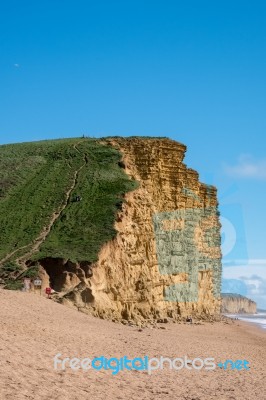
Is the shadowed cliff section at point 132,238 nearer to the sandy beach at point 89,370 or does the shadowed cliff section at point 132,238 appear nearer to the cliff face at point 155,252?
the cliff face at point 155,252

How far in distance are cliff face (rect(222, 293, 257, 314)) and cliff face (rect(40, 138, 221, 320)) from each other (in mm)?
112684

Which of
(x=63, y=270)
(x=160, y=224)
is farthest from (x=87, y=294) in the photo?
(x=160, y=224)

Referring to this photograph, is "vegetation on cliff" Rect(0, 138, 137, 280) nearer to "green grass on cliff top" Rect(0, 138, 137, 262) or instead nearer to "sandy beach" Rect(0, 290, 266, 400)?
"green grass on cliff top" Rect(0, 138, 137, 262)

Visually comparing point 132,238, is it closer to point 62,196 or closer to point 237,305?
point 62,196

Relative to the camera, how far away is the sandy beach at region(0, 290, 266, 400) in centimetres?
1289

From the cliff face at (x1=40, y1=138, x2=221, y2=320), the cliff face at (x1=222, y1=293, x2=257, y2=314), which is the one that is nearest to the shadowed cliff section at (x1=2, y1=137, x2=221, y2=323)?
the cliff face at (x1=40, y1=138, x2=221, y2=320)

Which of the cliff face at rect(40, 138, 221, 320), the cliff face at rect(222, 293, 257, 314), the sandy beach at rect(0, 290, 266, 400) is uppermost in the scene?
the cliff face at rect(222, 293, 257, 314)

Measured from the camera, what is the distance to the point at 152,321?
37375 mm

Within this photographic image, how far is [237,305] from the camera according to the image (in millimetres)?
178000

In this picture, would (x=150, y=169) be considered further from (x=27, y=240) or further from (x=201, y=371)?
(x=201, y=371)

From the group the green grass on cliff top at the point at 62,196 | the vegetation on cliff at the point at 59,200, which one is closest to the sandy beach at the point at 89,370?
the vegetation on cliff at the point at 59,200

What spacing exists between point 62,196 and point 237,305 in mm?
144492

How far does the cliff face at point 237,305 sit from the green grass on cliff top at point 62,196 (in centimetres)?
12271

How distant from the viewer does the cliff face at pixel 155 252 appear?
108 feet
